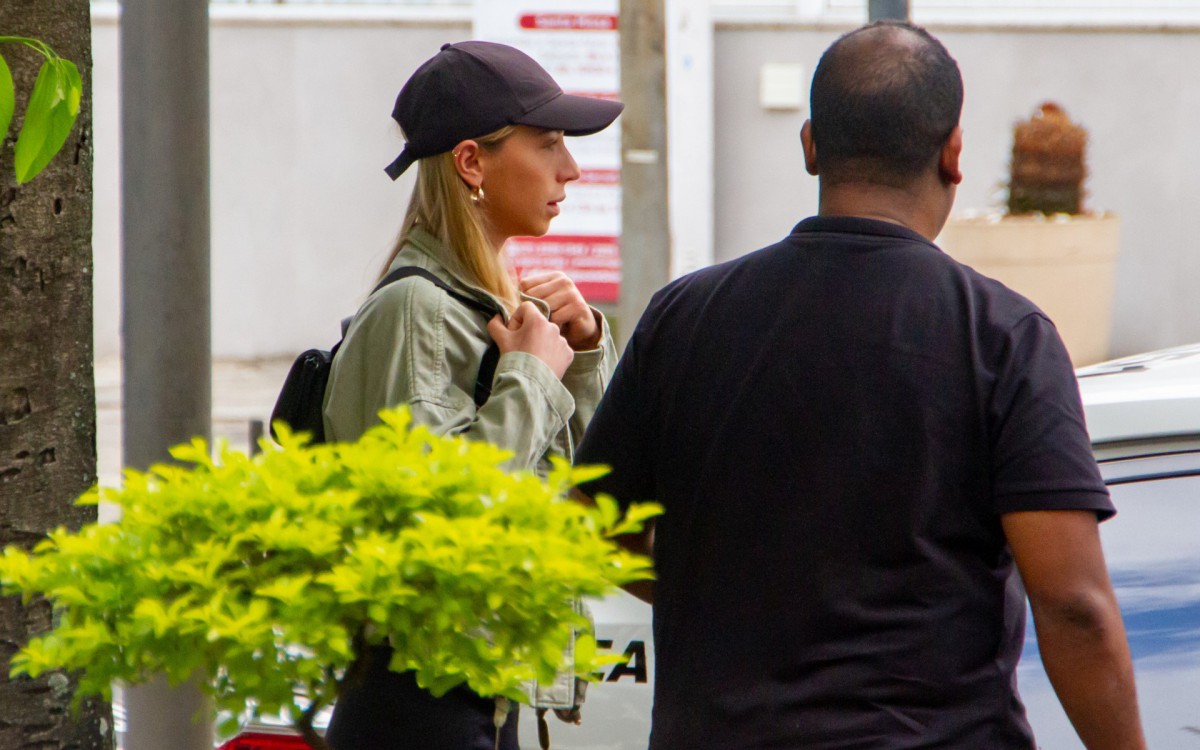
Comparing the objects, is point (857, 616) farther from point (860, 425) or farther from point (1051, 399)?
point (1051, 399)

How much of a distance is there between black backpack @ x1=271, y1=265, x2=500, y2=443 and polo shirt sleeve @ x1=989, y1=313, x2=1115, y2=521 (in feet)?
2.89

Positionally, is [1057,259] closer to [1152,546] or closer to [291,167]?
[291,167]

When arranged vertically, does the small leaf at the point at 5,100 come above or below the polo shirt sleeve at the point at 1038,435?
above

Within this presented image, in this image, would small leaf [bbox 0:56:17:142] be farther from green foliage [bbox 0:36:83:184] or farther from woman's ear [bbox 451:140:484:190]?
woman's ear [bbox 451:140:484:190]

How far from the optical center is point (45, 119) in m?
1.91

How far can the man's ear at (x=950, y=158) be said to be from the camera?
200 cm

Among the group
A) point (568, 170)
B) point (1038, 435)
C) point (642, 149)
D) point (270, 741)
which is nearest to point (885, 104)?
point (1038, 435)

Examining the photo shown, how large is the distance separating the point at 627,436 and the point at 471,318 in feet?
1.56

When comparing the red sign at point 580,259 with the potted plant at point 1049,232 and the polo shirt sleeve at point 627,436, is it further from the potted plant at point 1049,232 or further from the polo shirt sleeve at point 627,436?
the polo shirt sleeve at point 627,436

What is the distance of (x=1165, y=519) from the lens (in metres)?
2.55

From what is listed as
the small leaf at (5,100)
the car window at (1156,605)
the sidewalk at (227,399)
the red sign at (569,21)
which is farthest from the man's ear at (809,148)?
the red sign at (569,21)

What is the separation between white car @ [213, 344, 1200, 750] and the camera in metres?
2.43

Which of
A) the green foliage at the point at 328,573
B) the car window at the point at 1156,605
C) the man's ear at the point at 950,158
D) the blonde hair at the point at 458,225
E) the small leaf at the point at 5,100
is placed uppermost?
the small leaf at the point at 5,100

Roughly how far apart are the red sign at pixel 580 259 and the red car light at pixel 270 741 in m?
7.86
